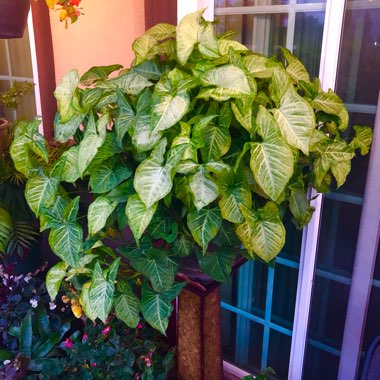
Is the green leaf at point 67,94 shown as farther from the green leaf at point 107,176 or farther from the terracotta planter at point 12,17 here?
the terracotta planter at point 12,17

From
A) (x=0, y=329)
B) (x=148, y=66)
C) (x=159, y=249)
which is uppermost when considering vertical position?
(x=148, y=66)

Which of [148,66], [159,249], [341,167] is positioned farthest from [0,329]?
[341,167]

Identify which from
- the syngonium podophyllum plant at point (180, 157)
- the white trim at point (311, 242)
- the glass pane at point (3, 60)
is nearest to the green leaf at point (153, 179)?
the syngonium podophyllum plant at point (180, 157)

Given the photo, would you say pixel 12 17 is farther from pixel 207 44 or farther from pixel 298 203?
pixel 298 203

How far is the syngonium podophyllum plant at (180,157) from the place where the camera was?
80 cm

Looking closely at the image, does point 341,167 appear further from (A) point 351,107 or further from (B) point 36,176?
(B) point 36,176

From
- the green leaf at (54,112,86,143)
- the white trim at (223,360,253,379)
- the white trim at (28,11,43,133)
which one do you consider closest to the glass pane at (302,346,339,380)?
the white trim at (223,360,253,379)

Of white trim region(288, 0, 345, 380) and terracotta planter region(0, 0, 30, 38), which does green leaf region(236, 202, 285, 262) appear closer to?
white trim region(288, 0, 345, 380)

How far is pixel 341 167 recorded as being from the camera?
1.00m

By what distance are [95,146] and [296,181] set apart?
1.55 ft

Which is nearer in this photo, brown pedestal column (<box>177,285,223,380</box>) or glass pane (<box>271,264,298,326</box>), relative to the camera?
brown pedestal column (<box>177,285,223,380</box>)

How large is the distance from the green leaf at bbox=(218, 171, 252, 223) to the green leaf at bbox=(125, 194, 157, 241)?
0.14m

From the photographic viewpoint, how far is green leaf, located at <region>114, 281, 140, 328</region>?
1.03 meters

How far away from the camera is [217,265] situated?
99 centimetres
